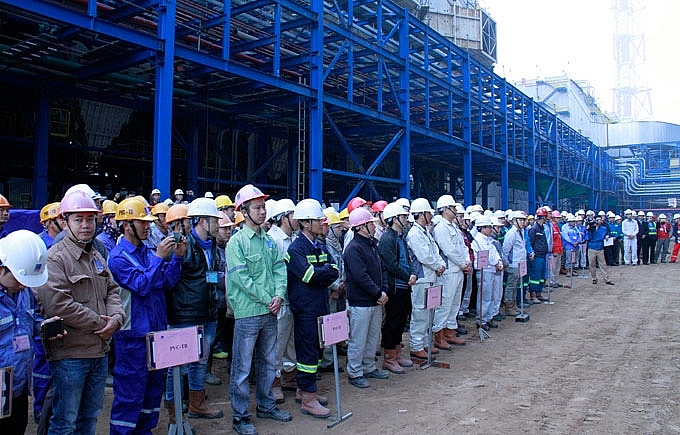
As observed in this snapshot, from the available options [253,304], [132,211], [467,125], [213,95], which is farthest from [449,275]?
[467,125]

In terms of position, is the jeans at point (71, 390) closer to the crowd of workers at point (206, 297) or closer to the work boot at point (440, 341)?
the crowd of workers at point (206, 297)

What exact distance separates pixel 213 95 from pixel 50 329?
10458 millimetres

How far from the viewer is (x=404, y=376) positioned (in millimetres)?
6016

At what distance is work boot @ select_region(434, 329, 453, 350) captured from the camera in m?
7.24

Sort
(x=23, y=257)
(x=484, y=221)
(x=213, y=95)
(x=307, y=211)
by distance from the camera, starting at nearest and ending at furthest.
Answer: (x=23, y=257), (x=307, y=211), (x=484, y=221), (x=213, y=95)

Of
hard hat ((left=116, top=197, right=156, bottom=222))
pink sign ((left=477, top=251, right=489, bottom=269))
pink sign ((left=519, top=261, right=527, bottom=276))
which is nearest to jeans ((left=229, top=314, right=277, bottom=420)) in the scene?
hard hat ((left=116, top=197, right=156, bottom=222))

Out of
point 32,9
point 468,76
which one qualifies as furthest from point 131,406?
point 468,76

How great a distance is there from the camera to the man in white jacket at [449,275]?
726cm

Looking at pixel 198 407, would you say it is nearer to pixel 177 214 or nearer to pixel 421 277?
pixel 177 214

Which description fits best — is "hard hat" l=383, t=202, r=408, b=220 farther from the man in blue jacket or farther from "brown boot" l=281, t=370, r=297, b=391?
the man in blue jacket

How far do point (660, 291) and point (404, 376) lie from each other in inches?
401

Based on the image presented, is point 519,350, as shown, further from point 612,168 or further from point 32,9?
point 612,168

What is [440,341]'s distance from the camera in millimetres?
7297

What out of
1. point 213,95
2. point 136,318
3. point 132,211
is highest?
point 213,95
